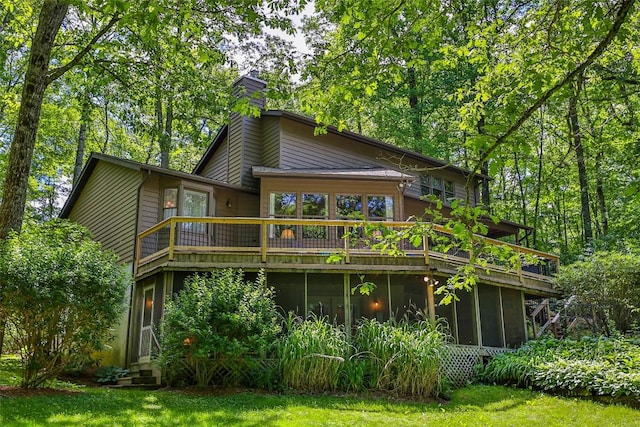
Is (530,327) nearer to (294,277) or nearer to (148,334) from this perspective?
(294,277)

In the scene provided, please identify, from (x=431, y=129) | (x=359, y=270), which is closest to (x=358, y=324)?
(x=359, y=270)

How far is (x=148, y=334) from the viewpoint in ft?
42.5

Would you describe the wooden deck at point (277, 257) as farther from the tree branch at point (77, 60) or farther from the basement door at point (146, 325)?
the tree branch at point (77, 60)

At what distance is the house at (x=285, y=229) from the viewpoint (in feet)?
40.4

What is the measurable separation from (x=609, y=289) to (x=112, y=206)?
13.7 meters

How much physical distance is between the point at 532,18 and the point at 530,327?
12505 millimetres

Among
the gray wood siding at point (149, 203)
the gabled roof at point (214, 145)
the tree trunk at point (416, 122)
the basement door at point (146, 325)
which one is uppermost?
the tree trunk at point (416, 122)

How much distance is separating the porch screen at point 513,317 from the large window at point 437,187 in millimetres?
6123

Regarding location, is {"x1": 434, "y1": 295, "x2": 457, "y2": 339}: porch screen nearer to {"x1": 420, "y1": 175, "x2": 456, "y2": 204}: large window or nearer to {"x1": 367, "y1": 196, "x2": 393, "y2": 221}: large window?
{"x1": 367, "y1": 196, "x2": 393, "y2": 221}: large window

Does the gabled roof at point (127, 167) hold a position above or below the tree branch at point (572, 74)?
above

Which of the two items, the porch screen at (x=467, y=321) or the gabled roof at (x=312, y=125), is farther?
the gabled roof at (x=312, y=125)

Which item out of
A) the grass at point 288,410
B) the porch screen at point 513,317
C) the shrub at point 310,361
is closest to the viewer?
the grass at point 288,410

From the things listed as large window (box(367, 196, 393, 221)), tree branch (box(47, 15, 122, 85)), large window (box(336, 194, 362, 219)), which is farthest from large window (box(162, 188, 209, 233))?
large window (box(367, 196, 393, 221))

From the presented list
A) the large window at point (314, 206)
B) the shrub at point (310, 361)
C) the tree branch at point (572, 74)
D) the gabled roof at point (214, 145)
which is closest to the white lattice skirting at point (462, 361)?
the shrub at point (310, 361)
